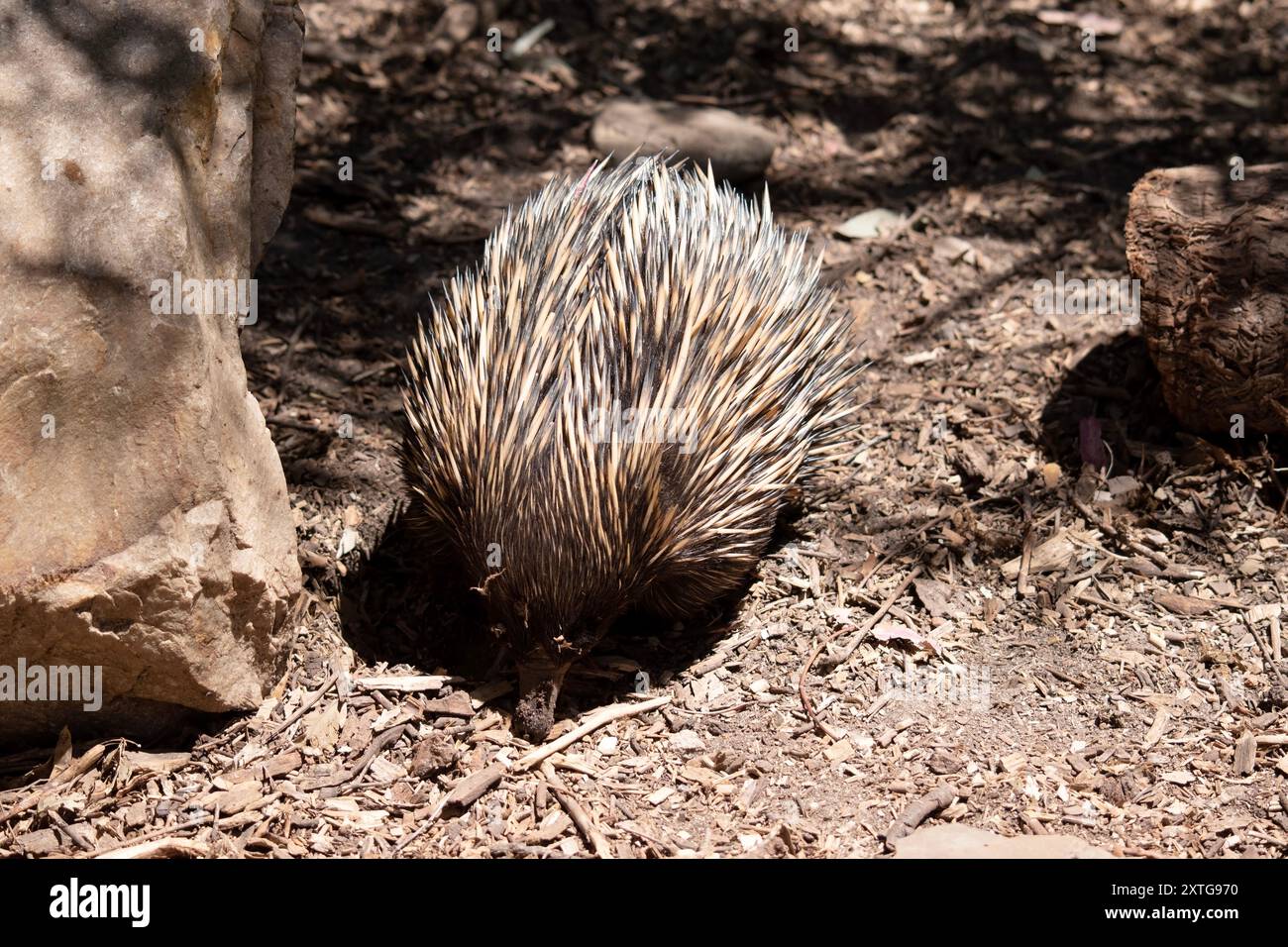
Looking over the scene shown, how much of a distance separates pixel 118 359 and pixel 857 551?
7.78 ft

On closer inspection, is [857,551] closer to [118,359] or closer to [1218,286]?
[1218,286]

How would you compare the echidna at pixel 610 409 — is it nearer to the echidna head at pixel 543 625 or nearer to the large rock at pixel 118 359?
the echidna head at pixel 543 625

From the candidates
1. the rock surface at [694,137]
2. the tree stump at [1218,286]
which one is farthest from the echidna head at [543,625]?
the rock surface at [694,137]

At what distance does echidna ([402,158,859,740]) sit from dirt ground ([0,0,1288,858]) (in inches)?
12.6

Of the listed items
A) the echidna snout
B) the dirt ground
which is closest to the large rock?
the dirt ground

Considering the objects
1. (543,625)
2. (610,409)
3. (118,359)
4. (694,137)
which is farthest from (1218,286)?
(118,359)

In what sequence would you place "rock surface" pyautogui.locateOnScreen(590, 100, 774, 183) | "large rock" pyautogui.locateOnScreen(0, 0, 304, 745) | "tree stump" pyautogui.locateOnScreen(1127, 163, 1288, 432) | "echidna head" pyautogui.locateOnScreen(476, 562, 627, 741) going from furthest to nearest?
"rock surface" pyautogui.locateOnScreen(590, 100, 774, 183)
"tree stump" pyautogui.locateOnScreen(1127, 163, 1288, 432)
"echidna head" pyautogui.locateOnScreen(476, 562, 627, 741)
"large rock" pyautogui.locateOnScreen(0, 0, 304, 745)

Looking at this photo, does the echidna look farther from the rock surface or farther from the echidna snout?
the rock surface

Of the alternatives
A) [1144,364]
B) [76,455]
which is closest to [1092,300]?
[1144,364]

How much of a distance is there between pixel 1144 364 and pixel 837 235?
157 cm

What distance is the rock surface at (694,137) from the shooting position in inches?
235

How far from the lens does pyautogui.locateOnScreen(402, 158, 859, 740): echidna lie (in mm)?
3459

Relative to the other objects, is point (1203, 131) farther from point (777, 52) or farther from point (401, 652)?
point (401, 652)

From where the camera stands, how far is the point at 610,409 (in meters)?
3.57
